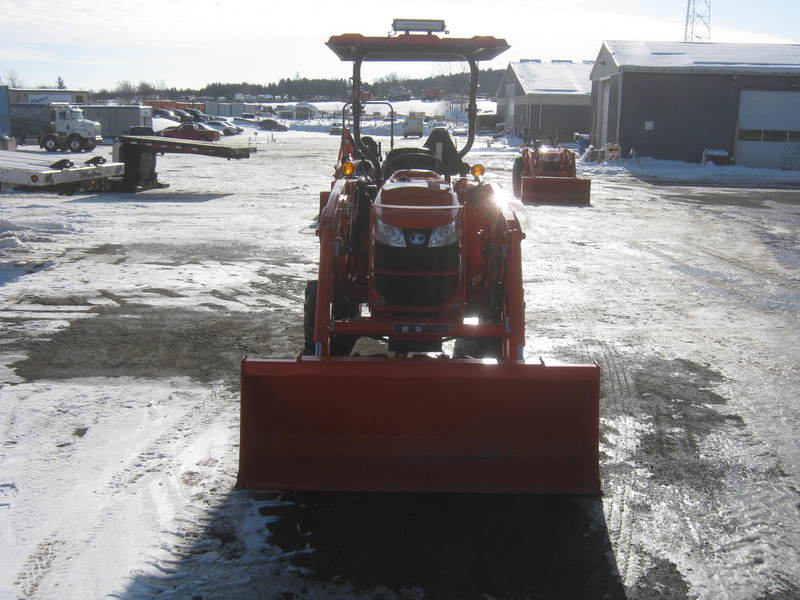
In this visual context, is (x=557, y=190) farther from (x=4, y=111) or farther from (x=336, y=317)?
(x=4, y=111)

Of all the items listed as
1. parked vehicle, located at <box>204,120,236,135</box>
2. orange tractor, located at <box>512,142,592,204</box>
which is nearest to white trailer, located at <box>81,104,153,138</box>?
parked vehicle, located at <box>204,120,236,135</box>

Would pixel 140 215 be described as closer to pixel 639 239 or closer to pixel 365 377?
pixel 639 239

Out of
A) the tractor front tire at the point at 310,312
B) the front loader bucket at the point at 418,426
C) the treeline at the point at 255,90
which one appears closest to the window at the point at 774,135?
the tractor front tire at the point at 310,312

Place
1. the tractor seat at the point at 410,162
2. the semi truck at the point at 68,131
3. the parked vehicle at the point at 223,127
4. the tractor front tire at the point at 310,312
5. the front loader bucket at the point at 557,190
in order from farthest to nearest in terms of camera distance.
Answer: the parked vehicle at the point at 223,127
the semi truck at the point at 68,131
the front loader bucket at the point at 557,190
the tractor seat at the point at 410,162
the tractor front tire at the point at 310,312

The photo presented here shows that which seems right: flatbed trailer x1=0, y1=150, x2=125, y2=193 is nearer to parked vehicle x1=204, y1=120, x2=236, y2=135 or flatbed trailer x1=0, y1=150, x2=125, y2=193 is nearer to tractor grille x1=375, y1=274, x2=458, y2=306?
tractor grille x1=375, y1=274, x2=458, y2=306

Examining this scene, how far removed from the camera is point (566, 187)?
19.3 meters

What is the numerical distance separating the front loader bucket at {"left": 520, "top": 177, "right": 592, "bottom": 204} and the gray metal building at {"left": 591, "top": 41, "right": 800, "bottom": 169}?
614 inches

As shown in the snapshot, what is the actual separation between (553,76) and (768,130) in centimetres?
→ 2224

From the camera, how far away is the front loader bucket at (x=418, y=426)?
4.45 m

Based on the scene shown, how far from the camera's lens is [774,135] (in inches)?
1286

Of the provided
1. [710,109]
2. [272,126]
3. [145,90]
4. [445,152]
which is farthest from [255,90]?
[445,152]

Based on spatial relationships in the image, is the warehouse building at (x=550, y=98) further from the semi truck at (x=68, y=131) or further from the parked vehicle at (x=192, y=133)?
the semi truck at (x=68, y=131)

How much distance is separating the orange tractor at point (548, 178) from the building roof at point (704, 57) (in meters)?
13.2

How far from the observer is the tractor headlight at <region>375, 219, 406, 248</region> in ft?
16.2
